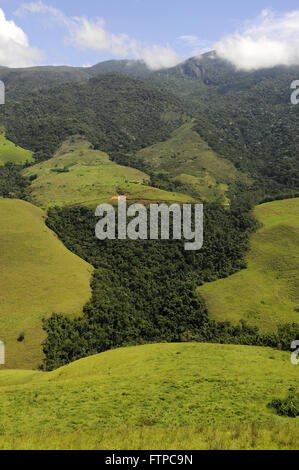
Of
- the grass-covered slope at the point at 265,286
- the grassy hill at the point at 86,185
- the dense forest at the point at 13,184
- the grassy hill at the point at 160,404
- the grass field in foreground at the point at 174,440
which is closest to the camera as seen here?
the grass field in foreground at the point at 174,440

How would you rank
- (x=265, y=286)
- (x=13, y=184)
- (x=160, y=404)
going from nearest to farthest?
(x=160, y=404) → (x=265, y=286) → (x=13, y=184)

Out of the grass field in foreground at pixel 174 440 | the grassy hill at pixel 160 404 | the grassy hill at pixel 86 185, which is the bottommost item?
the grassy hill at pixel 160 404

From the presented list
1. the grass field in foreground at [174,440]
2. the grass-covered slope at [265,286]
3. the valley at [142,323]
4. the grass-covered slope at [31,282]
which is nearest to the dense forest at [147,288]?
the valley at [142,323]

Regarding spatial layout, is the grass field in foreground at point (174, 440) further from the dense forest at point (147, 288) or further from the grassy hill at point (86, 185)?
the grassy hill at point (86, 185)

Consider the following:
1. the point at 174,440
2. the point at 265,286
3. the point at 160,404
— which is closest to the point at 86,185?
the point at 265,286

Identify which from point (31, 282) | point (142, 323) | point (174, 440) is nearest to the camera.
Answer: point (174, 440)

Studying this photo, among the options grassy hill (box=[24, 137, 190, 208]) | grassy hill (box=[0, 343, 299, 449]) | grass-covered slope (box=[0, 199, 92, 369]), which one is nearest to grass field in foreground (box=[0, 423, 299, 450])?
grassy hill (box=[0, 343, 299, 449])

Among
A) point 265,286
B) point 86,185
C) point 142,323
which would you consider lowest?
point 142,323

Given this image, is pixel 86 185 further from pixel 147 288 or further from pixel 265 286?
pixel 265 286

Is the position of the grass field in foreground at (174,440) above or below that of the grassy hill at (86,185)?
below
